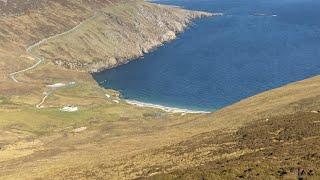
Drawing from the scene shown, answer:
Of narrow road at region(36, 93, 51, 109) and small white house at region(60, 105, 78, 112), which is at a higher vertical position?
small white house at region(60, 105, 78, 112)

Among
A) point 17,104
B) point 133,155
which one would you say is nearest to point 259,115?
point 133,155

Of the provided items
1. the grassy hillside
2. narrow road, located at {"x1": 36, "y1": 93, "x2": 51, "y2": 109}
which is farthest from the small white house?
narrow road, located at {"x1": 36, "y1": 93, "x2": 51, "y2": 109}

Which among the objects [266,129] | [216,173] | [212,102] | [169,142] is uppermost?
[216,173]

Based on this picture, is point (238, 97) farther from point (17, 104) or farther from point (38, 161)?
point (38, 161)

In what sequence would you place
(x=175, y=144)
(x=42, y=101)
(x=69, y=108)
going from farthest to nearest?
1. (x=42, y=101)
2. (x=69, y=108)
3. (x=175, y=144)

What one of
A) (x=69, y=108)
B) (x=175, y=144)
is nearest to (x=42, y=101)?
(x=69, y=108)

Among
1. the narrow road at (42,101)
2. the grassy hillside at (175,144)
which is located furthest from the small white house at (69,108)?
the narrow road at (42,101)

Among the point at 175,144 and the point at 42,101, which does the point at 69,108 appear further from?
the point at 175,144

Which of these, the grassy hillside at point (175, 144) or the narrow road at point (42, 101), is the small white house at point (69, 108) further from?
the narrow road at point (42, 101)

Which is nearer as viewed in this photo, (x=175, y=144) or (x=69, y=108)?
(x=175, y=144)

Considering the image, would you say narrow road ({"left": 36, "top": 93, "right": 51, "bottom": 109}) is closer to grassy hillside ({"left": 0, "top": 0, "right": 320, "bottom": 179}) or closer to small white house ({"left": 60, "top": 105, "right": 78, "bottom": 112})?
small white house ({"left": 60, "top": 105, "right": 78, "bottom": 112})

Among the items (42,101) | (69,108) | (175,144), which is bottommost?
(42,101)
